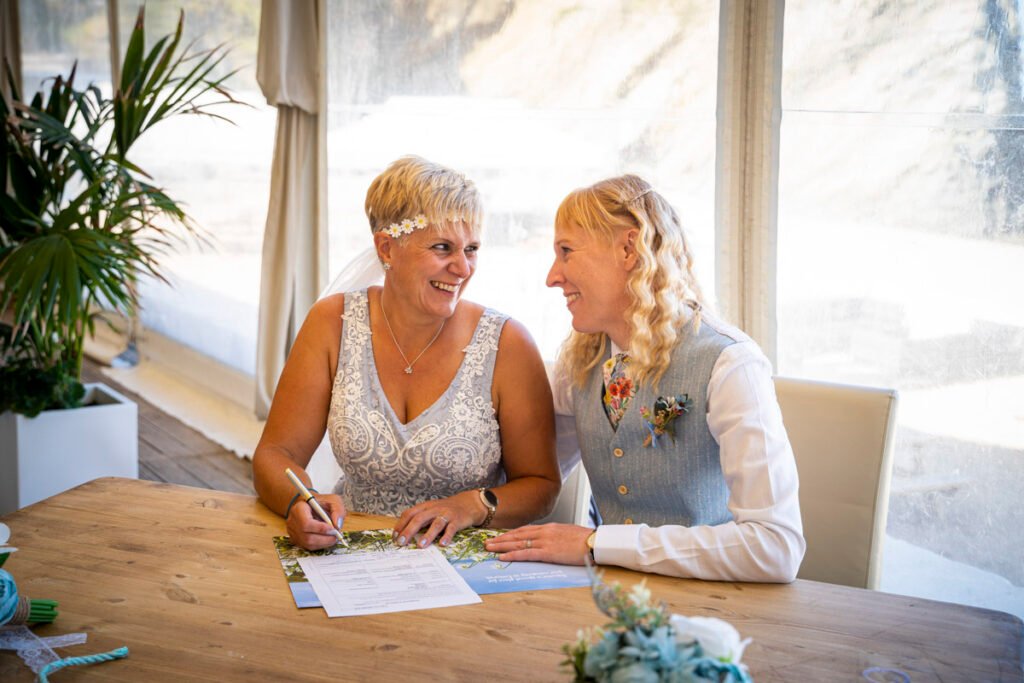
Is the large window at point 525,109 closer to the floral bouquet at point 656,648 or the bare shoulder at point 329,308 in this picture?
the bare shoulder at point 329,308

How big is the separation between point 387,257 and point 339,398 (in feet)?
1.16

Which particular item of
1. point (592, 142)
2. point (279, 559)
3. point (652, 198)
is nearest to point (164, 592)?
point (279, 559)

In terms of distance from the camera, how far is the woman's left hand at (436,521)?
1863mm

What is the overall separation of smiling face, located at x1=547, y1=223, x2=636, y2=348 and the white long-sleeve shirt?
1.00ft

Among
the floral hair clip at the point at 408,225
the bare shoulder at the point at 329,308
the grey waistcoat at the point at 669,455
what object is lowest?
the grey waistcoat at the point at 669,455

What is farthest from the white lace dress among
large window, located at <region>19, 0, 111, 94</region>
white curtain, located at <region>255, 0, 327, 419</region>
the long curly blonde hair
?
large window, located at <region>19, 0, 111, 94</region>

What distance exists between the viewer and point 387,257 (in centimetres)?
240

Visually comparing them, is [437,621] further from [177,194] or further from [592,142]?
[177,194]

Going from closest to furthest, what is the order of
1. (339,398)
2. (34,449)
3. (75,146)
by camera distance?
(339,398) → (75,146) → (34,449)

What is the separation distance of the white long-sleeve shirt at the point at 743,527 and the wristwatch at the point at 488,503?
349 millimetres

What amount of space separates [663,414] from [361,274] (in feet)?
3.41

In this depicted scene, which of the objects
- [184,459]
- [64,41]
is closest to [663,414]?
[184,459]

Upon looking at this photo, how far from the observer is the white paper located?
5.23 ft

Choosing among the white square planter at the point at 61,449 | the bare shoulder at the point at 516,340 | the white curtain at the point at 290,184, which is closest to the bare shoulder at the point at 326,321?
the bare shoulder at the point at 516,340
